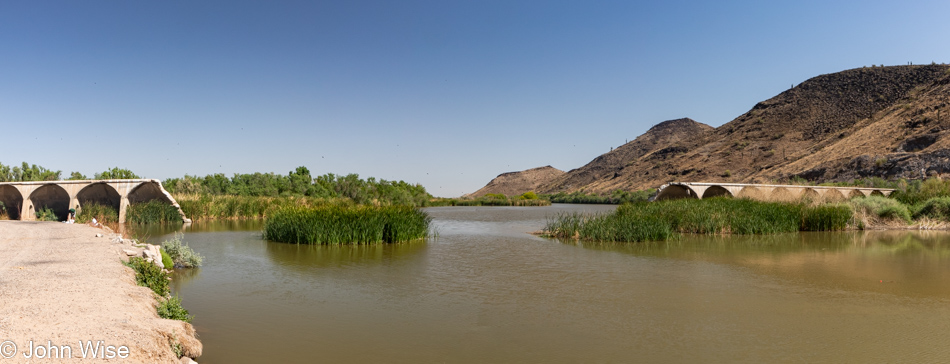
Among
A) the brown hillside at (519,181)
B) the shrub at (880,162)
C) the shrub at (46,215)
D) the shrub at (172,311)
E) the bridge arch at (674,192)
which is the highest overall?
the brown hillside at (519,181)

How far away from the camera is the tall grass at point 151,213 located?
2344 centimetres

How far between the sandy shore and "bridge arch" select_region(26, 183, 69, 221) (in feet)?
56.5

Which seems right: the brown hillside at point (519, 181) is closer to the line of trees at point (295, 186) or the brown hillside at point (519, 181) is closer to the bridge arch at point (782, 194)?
the line of trees at point (295, 186)

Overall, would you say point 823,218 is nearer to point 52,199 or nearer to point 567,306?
point 567,306

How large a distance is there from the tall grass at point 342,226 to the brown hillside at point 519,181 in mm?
100967

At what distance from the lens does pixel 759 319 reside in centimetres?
741

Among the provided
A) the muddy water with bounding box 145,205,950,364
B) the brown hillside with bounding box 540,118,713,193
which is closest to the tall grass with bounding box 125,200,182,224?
the muddy water with bounding box 145,205,950,364

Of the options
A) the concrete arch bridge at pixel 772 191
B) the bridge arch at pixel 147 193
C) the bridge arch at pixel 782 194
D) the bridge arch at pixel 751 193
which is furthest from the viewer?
the bridge arch at pixel 751 193

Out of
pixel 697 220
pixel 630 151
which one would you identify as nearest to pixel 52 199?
pixel 697 220

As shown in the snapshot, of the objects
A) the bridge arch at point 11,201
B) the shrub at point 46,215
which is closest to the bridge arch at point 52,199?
the shrub at point 46,215

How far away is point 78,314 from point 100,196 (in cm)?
Answer: 2372

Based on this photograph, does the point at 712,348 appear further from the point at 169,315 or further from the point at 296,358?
the point at 169,315

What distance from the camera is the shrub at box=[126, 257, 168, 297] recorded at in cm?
811

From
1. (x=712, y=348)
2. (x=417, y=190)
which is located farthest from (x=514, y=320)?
(x=417, y=190)
